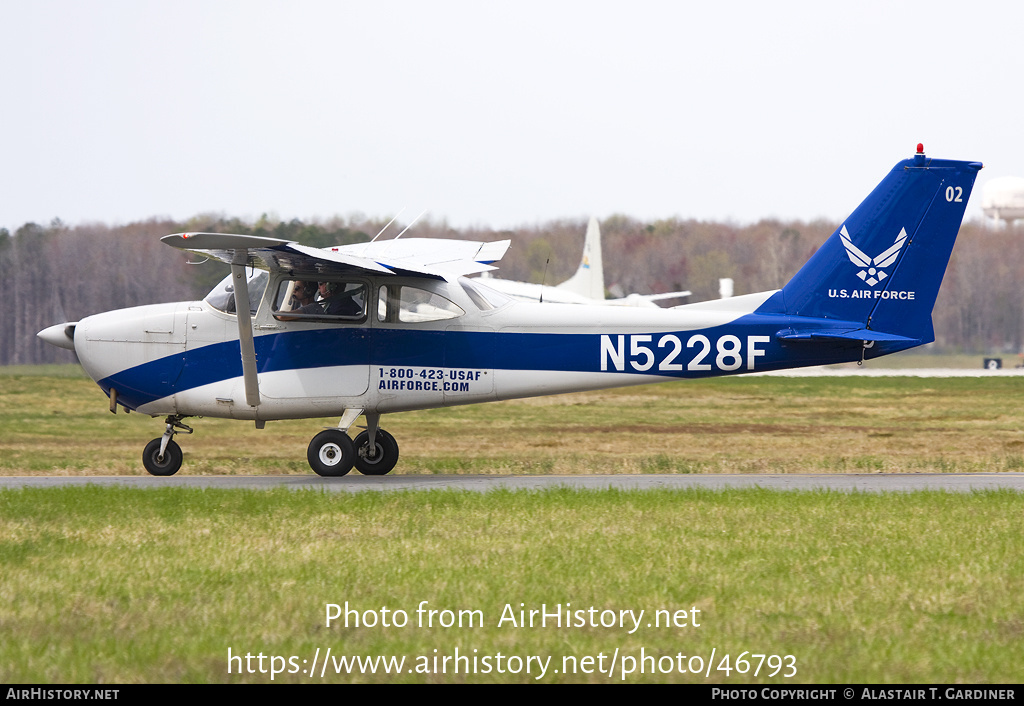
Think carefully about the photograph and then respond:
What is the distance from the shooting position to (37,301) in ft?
148

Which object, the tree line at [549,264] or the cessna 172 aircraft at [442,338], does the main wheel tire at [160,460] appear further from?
the tree line at [549,264]

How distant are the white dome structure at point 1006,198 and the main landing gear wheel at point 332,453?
72336mm

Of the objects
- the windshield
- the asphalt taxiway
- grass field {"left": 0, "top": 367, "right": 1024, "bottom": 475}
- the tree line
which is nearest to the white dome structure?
the tree line

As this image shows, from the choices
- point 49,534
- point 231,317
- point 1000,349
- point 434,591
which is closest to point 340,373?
point 231,317

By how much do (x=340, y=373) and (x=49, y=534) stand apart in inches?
202

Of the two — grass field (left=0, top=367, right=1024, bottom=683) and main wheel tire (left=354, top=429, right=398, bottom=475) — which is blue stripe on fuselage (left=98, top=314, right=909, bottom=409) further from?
grass field (left=0, top=367, right=1024, bottom=683)

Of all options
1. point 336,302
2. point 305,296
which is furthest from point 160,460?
point 336,302

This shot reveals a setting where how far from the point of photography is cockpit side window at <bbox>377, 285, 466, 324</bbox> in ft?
44.1

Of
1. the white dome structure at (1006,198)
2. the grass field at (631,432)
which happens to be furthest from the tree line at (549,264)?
the white dome structure at (1006,198)

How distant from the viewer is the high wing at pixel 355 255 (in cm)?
1123

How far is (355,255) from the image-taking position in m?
14.2

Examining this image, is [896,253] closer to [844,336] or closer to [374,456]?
[844,336]

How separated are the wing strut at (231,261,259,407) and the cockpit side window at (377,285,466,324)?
1534 mm

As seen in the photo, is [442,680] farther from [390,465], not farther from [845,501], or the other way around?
[390,465]
